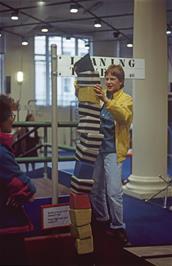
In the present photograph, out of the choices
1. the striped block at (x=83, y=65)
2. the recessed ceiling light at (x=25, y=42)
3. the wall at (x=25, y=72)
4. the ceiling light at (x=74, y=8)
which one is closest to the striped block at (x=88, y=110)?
the striped block at (x=83, y=65)

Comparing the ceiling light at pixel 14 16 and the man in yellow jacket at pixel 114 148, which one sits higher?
the ceiling light at pixel 14 16

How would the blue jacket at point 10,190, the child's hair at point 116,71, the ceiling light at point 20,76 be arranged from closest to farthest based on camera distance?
1. the blue jacket at point 10,190
2. the child's hair at point 116,71
3. the ceiling light at point 20,76

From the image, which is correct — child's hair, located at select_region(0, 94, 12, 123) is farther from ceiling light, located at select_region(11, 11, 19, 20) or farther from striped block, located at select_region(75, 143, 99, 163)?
ceiling light, located at select_region(11, 11, 19, 20)

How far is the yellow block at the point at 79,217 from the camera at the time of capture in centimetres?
325

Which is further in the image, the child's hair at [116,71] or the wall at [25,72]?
the wall at [25,72]

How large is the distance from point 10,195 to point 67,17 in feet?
33.7

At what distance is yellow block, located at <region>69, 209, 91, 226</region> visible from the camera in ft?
10.7

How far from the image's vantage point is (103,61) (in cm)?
366

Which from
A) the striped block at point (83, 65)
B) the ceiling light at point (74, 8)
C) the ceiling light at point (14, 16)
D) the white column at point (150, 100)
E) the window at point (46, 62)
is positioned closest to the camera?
the striped block at point (83, 65)

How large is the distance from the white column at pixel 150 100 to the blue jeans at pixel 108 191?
176cm

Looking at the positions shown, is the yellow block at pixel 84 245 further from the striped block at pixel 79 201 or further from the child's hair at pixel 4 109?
the child's hair at pixel 4 109

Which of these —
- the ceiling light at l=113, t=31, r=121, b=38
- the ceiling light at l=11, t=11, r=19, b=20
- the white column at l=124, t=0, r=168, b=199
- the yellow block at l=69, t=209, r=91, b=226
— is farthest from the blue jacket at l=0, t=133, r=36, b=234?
the ceiling light at l=113, t=31, r=121, b=38

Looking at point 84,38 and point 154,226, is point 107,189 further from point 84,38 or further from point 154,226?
point 84,38

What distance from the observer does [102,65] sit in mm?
3662
